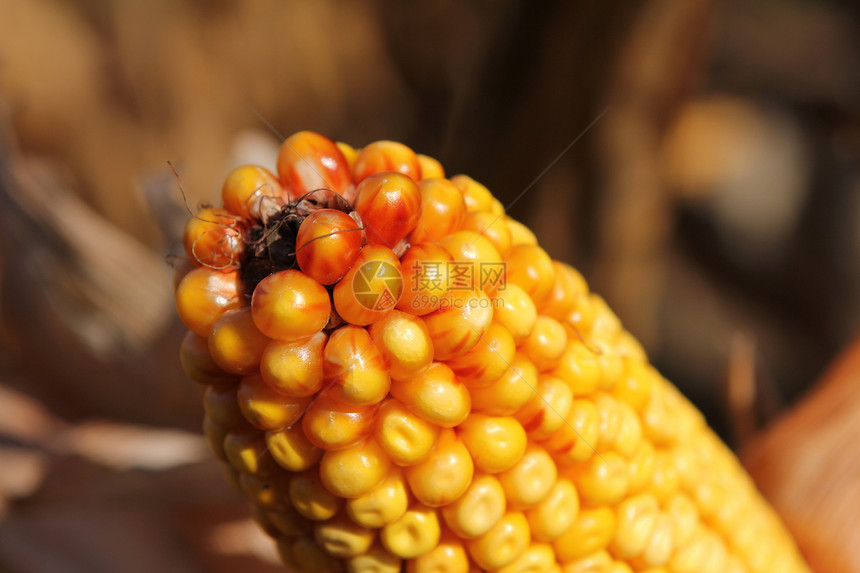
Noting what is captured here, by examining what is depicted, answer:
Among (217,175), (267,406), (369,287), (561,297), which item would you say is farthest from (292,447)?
(217,175)

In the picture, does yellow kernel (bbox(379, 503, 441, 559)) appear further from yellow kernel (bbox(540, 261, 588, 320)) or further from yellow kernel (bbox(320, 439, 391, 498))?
yellow kernel (bbox(540, 261, 588, 320))

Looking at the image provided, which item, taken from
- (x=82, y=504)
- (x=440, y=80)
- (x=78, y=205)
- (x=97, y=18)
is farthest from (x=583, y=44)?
(x=82, y=504)

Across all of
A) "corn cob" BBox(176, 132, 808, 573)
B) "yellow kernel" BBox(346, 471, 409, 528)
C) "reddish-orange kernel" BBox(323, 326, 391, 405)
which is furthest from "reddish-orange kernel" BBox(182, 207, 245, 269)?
"yellow kernel" BBox(346, 471, 409, 528)

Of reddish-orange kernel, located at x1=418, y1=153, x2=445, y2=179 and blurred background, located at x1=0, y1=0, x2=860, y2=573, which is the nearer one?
reddish-orange kernel, located at x1=418, y1=153, x2=445, y2=179

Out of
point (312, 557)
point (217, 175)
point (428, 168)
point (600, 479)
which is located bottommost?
point (217, 175)

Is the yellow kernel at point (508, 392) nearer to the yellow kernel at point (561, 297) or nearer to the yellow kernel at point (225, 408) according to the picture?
the yellow kernel at point (561, 297)

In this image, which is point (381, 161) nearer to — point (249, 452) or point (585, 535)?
point (249, 452)
